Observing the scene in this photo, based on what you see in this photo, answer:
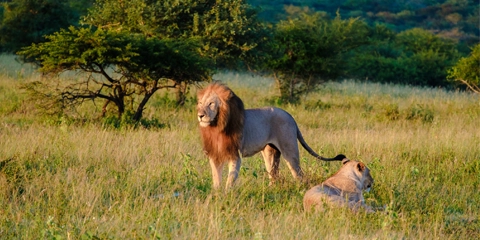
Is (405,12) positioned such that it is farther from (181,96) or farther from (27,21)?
(181,96)

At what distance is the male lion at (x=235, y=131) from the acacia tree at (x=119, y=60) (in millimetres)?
4677

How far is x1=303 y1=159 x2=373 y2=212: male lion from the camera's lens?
19.7 ft

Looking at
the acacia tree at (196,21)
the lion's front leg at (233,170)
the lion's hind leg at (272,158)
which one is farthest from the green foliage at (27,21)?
the lion's front leg at (233,170)

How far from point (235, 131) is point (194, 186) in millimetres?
605

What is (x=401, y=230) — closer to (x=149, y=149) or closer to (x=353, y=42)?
(x=149, y=149)

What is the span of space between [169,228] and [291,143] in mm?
2243

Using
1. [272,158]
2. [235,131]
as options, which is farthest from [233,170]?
[272,158]

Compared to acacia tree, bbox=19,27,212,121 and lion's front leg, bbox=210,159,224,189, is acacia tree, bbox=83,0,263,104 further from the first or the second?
lion's front leg, bbox=210,159,224,189

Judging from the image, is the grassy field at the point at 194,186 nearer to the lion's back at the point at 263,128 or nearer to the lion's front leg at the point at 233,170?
the lion's front leg at the point at 233,170

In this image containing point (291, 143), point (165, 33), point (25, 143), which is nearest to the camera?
point (291, 143)

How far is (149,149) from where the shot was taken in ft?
28.6

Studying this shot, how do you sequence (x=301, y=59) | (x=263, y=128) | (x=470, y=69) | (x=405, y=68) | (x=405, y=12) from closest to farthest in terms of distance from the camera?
(x=263, y=128), (x=301, y=59), (x=470, y=69), (x=405, y=68), (x=405, y=12)

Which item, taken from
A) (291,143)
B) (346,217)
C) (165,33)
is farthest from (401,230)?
(165,33)

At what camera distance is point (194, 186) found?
21.7 ft
